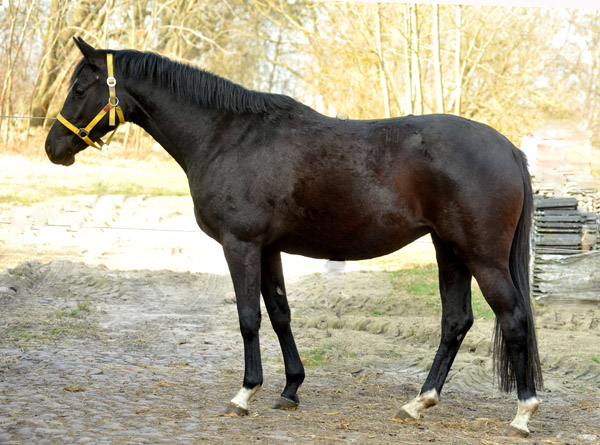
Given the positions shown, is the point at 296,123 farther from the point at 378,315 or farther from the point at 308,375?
the point at 378,315

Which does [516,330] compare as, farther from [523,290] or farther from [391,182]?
[391,182]

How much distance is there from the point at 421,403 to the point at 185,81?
2490mm

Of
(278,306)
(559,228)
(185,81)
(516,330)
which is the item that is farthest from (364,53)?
(516,330)

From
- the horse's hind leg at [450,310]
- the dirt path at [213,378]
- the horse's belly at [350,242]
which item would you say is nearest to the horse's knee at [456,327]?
the horse's hind leg at [450,310]

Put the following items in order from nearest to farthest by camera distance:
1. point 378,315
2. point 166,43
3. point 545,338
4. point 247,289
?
point 247,289 → point 545,338 → point 378,315 → point 166,43

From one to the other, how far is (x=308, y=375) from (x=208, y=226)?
1683 millimetres

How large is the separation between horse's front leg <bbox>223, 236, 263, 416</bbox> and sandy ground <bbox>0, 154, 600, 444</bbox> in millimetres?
158

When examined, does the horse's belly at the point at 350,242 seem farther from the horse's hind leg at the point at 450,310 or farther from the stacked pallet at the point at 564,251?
the stacked pallet at the point at 564,251

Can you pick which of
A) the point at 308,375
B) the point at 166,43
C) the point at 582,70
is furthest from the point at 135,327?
the point at 582,70

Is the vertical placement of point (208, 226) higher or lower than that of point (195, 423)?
higher

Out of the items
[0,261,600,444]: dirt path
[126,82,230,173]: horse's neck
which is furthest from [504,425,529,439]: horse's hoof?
[126,82,230,173]: horse's neck

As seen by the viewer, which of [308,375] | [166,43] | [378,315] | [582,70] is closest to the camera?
[308,375]

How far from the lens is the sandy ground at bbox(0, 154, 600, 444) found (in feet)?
12.5

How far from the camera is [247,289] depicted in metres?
4.05
